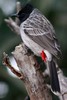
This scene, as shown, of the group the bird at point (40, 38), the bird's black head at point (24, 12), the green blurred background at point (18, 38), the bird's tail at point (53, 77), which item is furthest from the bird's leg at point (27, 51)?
the green blurred background at point (18, 38)

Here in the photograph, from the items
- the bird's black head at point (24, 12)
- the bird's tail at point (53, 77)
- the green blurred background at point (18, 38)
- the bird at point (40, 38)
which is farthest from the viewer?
the green blurred background at point (18, 38)

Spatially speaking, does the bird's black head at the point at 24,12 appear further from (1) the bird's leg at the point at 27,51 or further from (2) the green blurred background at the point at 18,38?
(2) the green blurred background at the point at 18,38

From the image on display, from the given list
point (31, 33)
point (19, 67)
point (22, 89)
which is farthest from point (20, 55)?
point (22, 89)

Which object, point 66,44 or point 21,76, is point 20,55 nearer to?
point 21,76

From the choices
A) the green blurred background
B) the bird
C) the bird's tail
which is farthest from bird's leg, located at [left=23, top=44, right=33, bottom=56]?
the green blurred background

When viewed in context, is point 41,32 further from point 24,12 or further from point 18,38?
point 18,38

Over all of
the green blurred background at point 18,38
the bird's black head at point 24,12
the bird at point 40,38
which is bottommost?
the green blurred background at point 18,38
